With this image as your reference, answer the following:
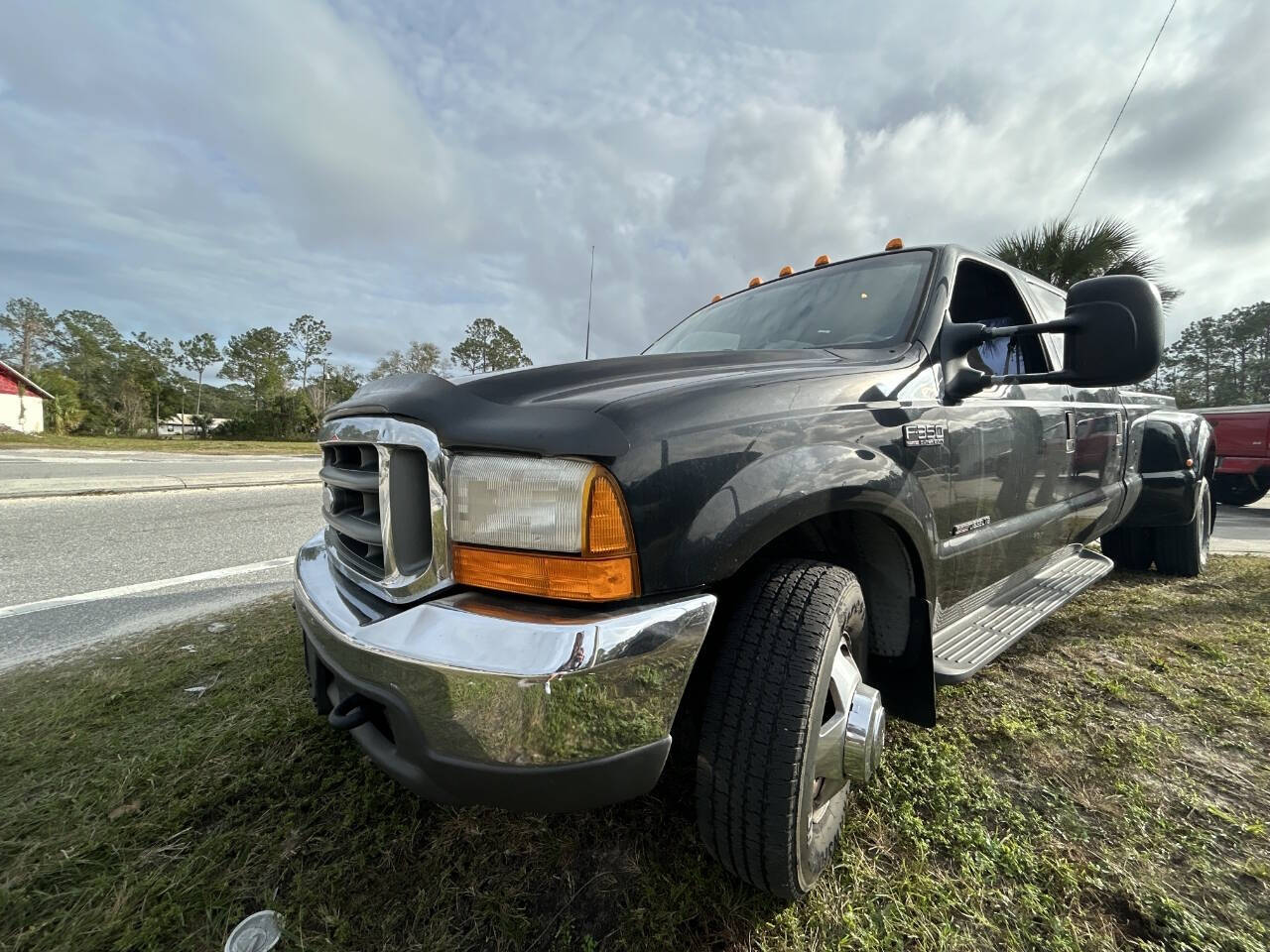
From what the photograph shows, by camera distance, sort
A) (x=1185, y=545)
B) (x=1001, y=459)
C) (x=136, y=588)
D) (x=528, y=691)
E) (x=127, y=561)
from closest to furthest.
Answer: (x=528, y=691) → (x=1001, y=459) → (x=136, y=588) → (x=1185, y=545) → (x=127, y=561)

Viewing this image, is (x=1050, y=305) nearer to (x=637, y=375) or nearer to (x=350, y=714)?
(x=637, y=375)

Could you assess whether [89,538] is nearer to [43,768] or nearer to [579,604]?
[43,768]

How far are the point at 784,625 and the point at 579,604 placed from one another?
48 cm

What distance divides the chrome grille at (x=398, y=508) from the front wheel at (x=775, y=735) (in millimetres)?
674

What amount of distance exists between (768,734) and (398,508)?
36.7 inches

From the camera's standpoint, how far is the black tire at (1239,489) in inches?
322

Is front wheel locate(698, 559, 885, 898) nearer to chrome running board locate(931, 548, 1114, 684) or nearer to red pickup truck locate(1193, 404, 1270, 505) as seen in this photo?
chrome running board locate(931, 548, 1114, 684)

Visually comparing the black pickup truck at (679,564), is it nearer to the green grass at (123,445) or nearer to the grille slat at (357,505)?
the grille slat at (357,505)

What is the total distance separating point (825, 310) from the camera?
7.29 ft

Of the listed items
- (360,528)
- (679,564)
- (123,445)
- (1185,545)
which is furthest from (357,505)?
(123,445)

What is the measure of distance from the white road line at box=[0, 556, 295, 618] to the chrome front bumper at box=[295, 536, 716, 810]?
3.45 meters

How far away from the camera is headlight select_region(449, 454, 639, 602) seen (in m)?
1.07

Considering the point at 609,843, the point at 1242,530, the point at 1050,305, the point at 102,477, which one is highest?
the point at 1050,305

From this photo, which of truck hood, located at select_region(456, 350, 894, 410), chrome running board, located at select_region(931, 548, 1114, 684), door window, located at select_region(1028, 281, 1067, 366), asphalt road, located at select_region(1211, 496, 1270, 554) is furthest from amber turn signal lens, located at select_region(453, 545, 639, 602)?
asphalt road, located at select_region(1211, 496, 1270, 554)
